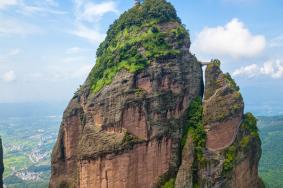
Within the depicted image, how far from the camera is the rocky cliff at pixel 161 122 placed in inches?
1307

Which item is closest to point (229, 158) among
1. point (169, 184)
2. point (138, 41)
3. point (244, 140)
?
point (244, 140)

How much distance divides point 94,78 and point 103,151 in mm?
7572

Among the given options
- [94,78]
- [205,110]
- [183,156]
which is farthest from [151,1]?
[183,156]

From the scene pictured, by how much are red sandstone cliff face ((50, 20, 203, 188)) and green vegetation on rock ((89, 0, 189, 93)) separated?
0.87 metres

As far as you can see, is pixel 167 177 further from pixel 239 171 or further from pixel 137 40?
pixel 137 40

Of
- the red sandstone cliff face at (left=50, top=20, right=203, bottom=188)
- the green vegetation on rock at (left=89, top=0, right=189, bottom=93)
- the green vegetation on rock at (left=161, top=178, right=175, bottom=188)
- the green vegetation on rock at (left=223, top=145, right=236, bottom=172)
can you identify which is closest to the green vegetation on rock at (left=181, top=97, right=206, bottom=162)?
the red sandstone cliff face at (left=50, top=20, right=203, bottom=188)

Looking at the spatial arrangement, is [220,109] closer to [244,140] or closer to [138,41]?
[244,140]

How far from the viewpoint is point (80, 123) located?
38.4 meters

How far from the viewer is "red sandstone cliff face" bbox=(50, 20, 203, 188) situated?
108 feet

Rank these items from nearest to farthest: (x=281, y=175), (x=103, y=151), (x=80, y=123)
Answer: (x=103, y=151) → (x=80, y=123) → (x=281, y=175)

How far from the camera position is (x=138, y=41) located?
35688 millimetres

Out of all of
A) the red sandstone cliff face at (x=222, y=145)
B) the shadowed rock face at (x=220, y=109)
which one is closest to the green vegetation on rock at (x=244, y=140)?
the red sandstone cliff face at (x=222, y=145)

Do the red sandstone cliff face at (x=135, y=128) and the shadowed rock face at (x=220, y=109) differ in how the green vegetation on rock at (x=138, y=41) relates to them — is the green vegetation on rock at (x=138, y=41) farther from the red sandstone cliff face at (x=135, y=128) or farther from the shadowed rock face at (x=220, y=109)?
the shadowed rock face at (x=220, y=109)

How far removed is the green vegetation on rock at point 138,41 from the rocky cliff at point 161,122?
9 centimetres
